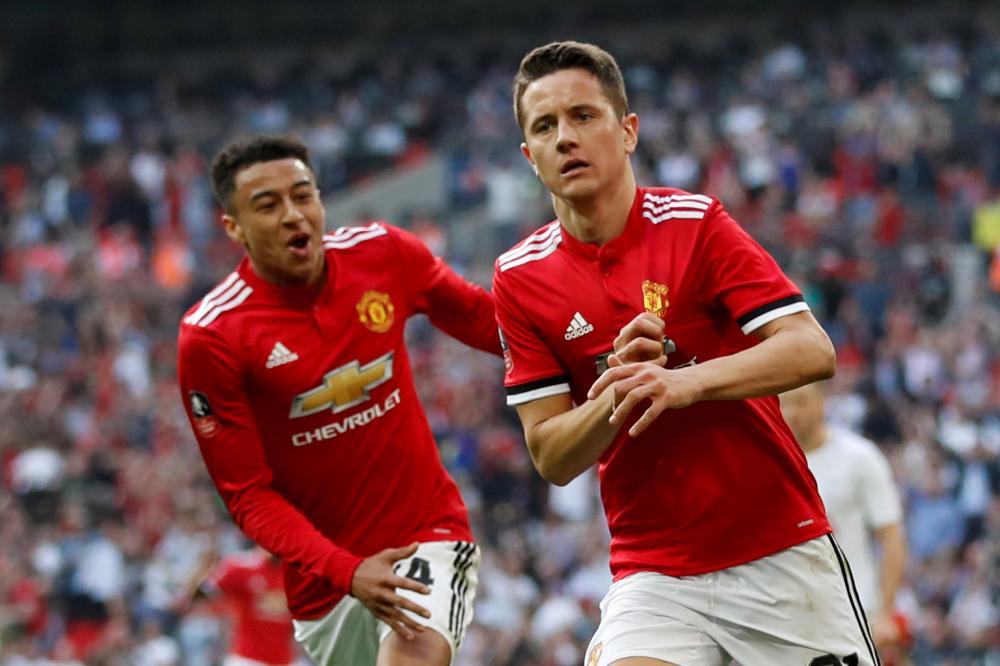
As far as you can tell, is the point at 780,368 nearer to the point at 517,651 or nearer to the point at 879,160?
the point at 517,651

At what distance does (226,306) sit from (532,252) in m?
1.46

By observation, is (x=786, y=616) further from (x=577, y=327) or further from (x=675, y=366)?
(x=577, y=327)

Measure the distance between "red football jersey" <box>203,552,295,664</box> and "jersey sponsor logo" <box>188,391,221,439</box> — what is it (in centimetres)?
278

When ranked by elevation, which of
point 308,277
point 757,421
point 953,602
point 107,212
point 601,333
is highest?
point 107,212

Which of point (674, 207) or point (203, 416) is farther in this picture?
point (203, 416)

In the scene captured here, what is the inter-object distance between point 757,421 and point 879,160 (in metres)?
15.8

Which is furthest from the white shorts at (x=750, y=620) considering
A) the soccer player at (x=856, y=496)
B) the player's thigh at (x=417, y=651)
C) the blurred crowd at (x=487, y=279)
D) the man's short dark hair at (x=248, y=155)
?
the blurred crowd at (x=487, y=279)

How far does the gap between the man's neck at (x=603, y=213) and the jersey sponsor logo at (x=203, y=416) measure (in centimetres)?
165

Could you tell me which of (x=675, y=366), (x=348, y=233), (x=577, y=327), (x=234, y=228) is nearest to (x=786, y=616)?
(x=675, y=366)

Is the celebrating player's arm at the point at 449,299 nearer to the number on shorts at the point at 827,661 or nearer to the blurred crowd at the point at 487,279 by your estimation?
the number on shorts at the point at 827,661

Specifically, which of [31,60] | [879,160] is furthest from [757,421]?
[31,60]

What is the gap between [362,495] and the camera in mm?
5703

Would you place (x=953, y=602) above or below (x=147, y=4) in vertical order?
below

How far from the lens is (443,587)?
5.53 m
